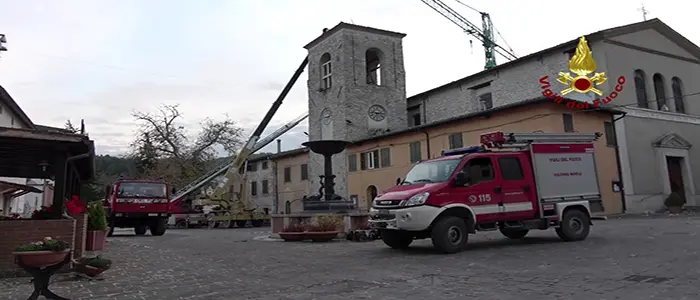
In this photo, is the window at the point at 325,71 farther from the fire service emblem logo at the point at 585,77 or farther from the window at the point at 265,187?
the fire service emblem logo at the point at 585,77

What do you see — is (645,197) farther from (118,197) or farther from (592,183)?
(118,197)

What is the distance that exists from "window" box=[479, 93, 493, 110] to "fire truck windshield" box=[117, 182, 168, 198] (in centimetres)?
2078

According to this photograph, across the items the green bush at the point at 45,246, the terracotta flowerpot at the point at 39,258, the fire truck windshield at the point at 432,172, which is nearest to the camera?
the terracotta flowerpot at the point at 39,258

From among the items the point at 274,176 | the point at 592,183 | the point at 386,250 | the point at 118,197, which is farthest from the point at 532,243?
the point at 274,176

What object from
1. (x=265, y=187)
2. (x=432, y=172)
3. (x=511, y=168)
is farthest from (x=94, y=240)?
(x=265, y=187)

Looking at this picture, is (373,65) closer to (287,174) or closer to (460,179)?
(287,174)

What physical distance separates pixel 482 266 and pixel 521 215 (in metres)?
3.14

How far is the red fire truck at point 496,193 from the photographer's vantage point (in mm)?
9195

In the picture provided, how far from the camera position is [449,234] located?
9.20 m

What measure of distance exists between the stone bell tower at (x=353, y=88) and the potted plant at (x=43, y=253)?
91.7ft

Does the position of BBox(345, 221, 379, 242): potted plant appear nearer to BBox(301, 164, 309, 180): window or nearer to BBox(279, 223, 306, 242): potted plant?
BBox(279, 223, 306, 242): potted plant

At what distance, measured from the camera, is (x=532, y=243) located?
10.5 m

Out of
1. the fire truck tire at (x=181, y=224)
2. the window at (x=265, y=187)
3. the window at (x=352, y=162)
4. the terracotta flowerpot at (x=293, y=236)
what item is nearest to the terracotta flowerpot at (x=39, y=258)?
the terracotta flowerpot at (x=293, y=236)

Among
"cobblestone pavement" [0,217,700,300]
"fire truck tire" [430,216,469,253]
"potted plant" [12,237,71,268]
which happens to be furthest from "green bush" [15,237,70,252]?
"fire truck tire" [430,216,469,253]
